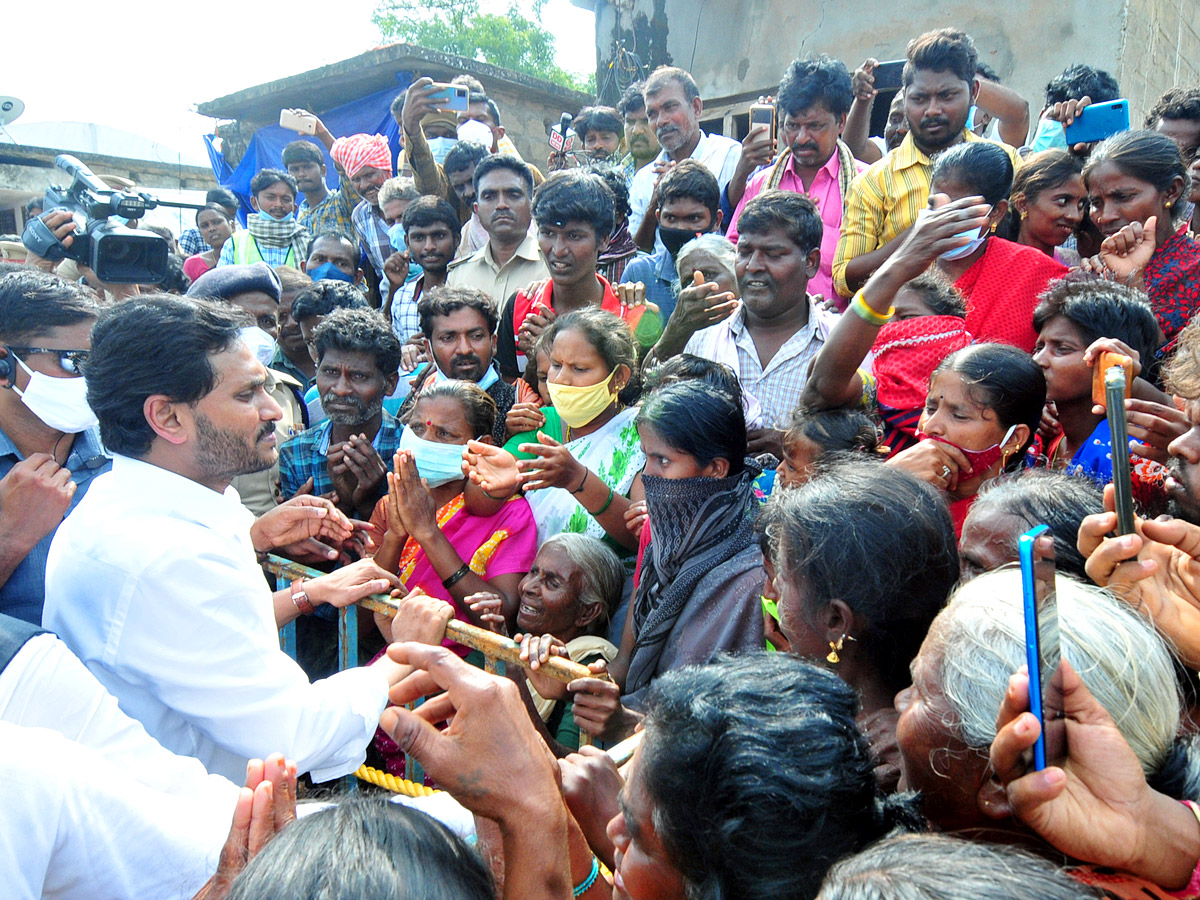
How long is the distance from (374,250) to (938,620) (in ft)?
21.8

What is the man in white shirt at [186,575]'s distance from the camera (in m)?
1.99

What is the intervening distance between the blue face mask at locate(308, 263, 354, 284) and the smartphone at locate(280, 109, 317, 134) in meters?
2.32

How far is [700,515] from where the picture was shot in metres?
2.64

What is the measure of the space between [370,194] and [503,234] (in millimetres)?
2879

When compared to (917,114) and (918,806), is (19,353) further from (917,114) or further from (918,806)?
(917,114)

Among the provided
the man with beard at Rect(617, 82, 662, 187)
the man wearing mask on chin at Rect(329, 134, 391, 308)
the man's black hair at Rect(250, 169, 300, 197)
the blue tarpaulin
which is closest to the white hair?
the man with beard at Rect(617, 82, 662, 187)

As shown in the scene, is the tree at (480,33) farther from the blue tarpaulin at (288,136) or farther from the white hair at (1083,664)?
the white hair at (1083,664)

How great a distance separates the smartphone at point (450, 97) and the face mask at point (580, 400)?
4057 millimetres

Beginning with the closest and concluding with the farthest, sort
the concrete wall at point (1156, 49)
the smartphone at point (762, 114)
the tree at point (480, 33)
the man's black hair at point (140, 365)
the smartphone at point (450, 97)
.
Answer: the man's black hair at point (140, 365), the smartphone at point (762, 114), the smartphone at point (450, 97), the concrete wall at point (1156, 49), the tree at point (480, 33)

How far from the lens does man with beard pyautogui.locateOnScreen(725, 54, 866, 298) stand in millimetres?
4609

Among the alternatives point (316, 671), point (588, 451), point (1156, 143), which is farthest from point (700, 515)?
point (1156, 143)

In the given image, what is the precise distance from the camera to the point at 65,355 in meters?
3.20

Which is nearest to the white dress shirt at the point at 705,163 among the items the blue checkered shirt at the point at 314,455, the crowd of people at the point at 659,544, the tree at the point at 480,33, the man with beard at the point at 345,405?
the crowd of people at the point at 659,544

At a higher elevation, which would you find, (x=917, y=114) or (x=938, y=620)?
(x=917, y=114)
